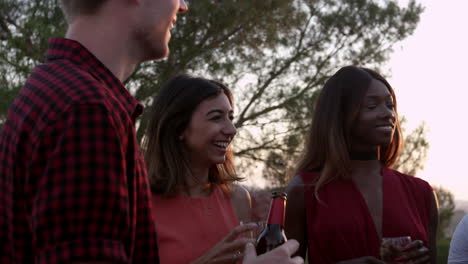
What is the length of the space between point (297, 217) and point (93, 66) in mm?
1902

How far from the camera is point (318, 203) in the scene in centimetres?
294

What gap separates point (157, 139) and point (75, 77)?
6.38 ft

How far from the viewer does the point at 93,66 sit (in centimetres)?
127

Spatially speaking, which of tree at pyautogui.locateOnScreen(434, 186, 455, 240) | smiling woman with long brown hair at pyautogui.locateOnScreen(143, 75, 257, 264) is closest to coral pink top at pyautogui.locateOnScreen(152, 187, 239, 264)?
smiling woman with long brown hair at pyautogui.locateOnScreen(143, 75, 257, 264)

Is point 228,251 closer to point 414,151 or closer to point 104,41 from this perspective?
point 104,41

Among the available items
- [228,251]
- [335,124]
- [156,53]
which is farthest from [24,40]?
[156,53]

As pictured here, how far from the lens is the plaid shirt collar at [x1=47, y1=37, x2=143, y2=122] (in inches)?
49.6

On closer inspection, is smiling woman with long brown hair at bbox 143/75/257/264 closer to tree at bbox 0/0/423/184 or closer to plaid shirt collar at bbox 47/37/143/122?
plaid shirt collar at bbox 47/37/143/122

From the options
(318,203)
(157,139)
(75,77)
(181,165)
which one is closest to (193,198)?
(181,165)

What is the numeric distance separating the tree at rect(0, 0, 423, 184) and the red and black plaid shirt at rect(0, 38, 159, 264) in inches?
329

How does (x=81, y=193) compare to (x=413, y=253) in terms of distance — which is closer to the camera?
(x=81, y=193)

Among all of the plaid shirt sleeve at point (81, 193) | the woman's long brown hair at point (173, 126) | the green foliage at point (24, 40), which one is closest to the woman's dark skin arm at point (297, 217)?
Answer: the woman's long brown hair at point (173, 126)

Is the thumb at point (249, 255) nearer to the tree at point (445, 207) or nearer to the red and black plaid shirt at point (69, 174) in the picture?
the red and black plaid shirt at point (69, 174)

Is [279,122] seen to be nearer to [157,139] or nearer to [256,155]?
[256,155]
